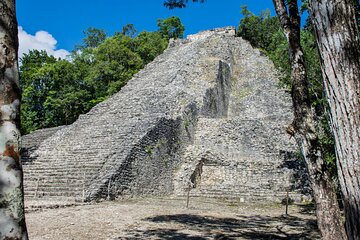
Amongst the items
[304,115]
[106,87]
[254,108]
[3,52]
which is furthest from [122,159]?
[106,87]

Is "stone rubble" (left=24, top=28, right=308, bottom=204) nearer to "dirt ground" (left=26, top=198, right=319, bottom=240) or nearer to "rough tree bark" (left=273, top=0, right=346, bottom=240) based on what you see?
"dirt ground" (left=26, top=198, right=319, bottom=240)

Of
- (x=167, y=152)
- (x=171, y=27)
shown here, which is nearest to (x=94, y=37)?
(x=171, y=27)

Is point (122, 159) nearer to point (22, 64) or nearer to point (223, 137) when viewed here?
point (223, 137)

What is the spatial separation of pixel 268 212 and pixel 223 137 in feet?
22.5

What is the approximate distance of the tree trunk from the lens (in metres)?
2.34

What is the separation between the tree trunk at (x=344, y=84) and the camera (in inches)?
92.0

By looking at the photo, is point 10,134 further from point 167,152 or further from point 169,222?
point 167,152

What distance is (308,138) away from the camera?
4.68 m

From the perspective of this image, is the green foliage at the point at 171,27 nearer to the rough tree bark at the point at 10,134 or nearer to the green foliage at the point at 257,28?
the green foliage at the point at 257,28

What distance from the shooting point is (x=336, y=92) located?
253 centimetres

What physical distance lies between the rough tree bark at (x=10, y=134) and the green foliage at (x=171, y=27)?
135 feet

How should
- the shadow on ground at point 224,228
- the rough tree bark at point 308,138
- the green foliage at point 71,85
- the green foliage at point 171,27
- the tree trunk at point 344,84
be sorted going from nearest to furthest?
the tree trunk at point 344,84, the rough tree bark at point 308,138, the shadow on ground at point 224,228, the green foliage at point 71,85, the green foliage at point 171,27

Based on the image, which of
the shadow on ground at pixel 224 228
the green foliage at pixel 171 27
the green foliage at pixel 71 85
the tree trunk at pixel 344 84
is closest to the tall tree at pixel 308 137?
the tree trunk at pixel 344 84

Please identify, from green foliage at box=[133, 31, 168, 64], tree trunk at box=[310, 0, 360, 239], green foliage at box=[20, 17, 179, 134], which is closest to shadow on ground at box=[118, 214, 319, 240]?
tree trunk at box=[310, 0, 360, 239]
